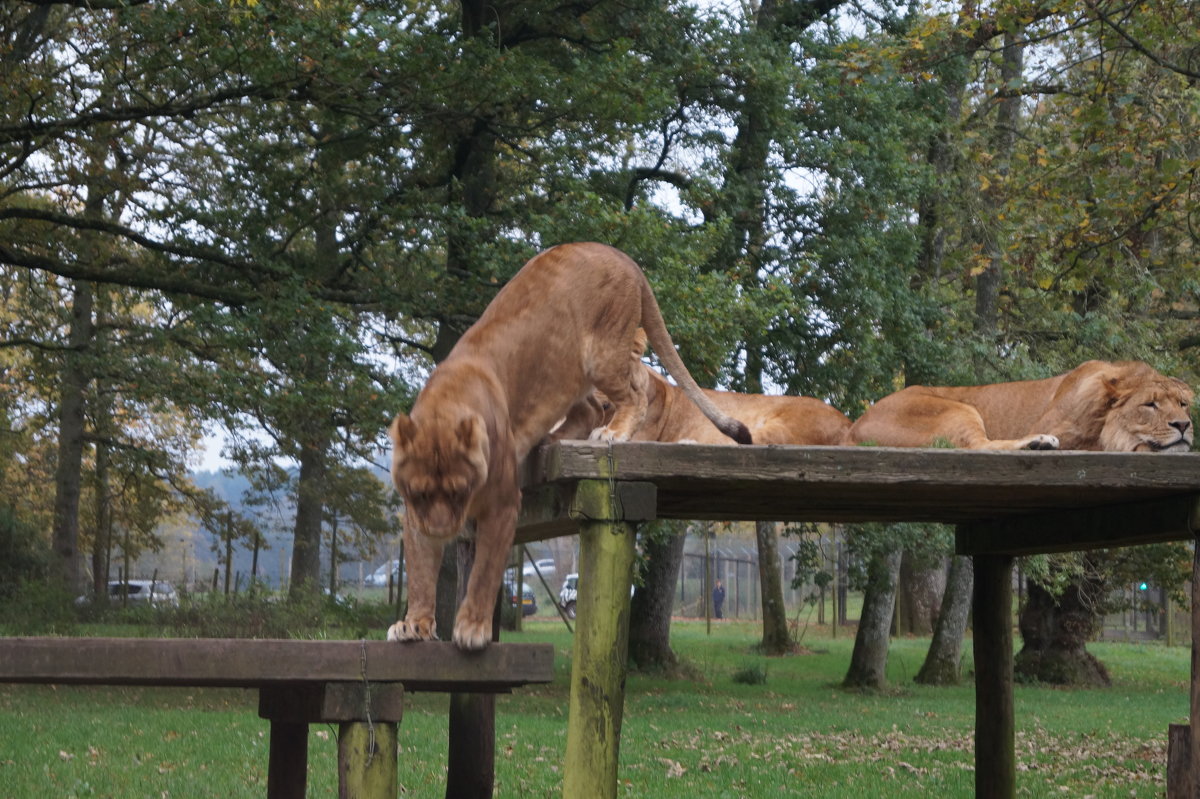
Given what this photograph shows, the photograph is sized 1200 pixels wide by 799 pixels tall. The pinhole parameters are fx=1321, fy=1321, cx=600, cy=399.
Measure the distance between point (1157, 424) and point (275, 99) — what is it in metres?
11.7

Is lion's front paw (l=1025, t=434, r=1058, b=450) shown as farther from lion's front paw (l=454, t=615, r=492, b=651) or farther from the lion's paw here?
lion's front paw (l=454, t=615, r=492, b=651)

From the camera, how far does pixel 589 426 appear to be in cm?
676

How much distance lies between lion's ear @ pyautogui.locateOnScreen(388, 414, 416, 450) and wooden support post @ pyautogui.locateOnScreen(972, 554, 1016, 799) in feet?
14.5

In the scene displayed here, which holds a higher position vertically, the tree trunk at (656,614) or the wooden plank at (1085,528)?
the wooden plank at (1085,528)

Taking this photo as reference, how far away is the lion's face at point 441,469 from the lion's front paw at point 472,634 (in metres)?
0.36

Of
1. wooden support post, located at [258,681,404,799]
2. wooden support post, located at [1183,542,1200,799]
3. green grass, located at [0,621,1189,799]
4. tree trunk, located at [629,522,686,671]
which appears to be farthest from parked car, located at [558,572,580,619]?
wooden support post, located at [258,681,404,799]

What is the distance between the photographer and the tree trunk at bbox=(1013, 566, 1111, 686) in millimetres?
24156

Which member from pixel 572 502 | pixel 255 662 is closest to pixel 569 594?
pixel 572 502

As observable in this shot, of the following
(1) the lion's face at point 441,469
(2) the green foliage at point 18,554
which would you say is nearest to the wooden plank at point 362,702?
(1) the lion's face at point 441,469

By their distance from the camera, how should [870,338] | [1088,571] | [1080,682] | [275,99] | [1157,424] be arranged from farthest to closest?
[1080,682] < [1088,571] < [870,338] < [275,99] < [1157,424]

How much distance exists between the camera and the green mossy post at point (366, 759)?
5156 mm

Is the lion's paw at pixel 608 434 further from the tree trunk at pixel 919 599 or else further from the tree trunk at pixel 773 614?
the tree trunk at pixel 919 599

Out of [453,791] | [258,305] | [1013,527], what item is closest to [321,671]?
[453,791]

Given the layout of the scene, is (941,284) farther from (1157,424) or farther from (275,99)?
(1157,424)
